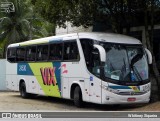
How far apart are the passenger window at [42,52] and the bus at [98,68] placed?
0.41ft

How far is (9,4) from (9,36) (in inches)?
116

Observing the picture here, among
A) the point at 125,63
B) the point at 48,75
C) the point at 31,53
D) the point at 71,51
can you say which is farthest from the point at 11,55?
the point at 125,63

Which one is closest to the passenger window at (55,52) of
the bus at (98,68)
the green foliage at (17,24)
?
the bus at (98,68)

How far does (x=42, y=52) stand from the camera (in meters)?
22.2

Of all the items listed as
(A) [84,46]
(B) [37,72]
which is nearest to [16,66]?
(B) [37,72]

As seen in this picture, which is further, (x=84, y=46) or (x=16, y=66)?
(x=16, y=66)

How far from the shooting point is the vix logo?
69.1 feet

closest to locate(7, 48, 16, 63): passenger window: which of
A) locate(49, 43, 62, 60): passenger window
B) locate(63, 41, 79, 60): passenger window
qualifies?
locate(49, 43, 62, 60): passenger window

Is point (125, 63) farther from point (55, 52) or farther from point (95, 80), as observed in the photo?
point (55, 52)

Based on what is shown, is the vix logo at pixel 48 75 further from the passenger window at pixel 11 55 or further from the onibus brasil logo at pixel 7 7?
the onibus brasil logo at pixel 7 7

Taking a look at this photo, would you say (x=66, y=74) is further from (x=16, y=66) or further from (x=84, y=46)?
(x=16, y=66)

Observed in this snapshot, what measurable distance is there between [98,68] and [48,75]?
179 inches

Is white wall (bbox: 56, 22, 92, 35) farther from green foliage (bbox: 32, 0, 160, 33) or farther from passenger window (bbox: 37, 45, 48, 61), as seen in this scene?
passenger window (bbox: 37, 45, 48, 61)

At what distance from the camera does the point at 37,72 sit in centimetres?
2277
